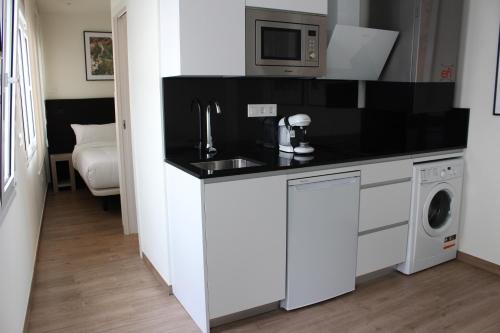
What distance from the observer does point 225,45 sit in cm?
233

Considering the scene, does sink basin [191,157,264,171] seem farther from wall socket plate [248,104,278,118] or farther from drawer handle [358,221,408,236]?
drawer handle [358,221,408,236]

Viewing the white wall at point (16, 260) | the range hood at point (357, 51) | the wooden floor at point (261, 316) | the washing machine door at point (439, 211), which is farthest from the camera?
the washing machine door at point (439, 211)

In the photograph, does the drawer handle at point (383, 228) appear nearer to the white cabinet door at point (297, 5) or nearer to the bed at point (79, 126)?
the white cabinet door at point (297, 5)

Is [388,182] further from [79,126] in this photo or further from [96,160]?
[79,126]

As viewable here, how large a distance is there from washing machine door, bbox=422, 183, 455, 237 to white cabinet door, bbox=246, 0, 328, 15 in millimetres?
1501

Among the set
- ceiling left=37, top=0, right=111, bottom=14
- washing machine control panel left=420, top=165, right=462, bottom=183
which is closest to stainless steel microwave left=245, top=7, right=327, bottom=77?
washing machine control panel left=420, top=165, right=462, bottom=183

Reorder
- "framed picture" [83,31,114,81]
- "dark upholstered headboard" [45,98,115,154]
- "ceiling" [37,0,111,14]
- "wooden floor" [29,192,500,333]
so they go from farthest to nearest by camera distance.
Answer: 1. "framed picture" [83,31,114,81]
2. "dark upholstered headboard" [45,98,115,154]
3. "ceiling" [37,0,111,14]
4. "wooden floor" [29,192,500,333]

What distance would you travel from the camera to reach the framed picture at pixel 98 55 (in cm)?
625

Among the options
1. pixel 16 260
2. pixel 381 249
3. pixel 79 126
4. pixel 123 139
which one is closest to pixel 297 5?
pixel 381 249

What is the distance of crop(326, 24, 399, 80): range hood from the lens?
283 cm

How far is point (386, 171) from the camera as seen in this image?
271 centimetres

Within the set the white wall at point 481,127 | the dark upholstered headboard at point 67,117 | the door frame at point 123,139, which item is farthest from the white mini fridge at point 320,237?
the dark upholstered headboard at point 67,117

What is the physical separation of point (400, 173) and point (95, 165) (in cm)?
314

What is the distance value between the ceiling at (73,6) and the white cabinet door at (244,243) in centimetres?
421
